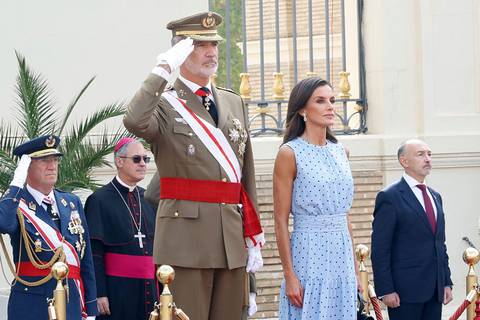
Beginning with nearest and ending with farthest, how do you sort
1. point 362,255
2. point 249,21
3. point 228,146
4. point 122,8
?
point 228,146, point 362,255, point 122,8, point 249,21

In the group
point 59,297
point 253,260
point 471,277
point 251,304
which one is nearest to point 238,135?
point 253,260

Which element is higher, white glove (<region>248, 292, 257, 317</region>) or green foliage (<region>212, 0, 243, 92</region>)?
green foliage (<region>212, 0, 243, 92</region>)

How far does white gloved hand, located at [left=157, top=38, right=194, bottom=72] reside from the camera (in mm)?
6242

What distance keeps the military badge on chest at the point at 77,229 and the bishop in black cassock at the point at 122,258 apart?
0.67 meters

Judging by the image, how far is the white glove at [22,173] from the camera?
23.3ft

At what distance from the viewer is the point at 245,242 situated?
21.8ft

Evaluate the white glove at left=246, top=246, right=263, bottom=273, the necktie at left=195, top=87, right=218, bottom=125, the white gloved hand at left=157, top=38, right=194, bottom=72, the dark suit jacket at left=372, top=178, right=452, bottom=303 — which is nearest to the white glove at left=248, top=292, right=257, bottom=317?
the white glove at left=246, top=246, right=263, bottom=273

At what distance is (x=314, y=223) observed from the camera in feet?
22.7

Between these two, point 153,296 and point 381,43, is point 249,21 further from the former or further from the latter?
point 153,296

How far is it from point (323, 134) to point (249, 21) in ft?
22.3

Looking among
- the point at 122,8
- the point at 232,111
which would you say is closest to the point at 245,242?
the point at 232,111

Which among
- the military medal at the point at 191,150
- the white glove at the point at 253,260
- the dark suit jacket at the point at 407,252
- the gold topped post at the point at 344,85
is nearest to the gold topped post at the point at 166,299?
the white glove at the point at 253,260

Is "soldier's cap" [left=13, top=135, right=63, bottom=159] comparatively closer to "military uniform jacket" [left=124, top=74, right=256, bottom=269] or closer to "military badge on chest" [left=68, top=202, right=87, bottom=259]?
"military badge on chest" [left=68, top=202, right=87, bottom=259]

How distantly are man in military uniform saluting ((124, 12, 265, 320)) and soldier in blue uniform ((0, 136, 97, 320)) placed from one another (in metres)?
0.93
